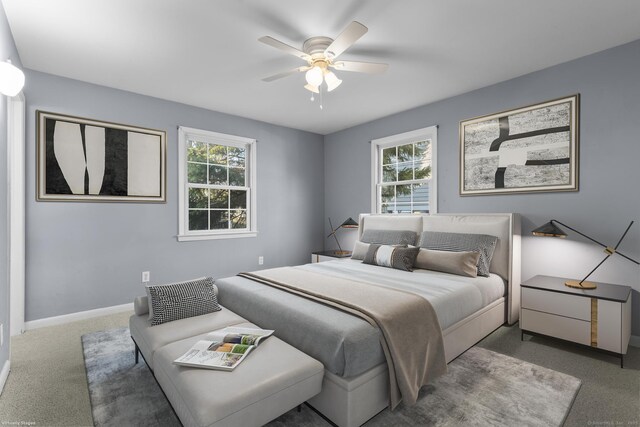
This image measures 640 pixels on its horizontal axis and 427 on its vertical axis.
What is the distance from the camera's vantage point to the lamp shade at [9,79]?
5.96ft

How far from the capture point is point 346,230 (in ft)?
17.7

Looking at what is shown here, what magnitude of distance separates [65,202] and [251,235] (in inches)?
90.4

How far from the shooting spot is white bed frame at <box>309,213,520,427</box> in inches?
65.1

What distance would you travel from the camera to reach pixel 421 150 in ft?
14.3

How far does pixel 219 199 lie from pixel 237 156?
728 millimetres

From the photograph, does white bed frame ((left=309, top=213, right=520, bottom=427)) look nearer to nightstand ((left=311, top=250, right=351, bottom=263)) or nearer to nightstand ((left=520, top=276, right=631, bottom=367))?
nightstand ((left=520, top=276, right=631, bottom=367))

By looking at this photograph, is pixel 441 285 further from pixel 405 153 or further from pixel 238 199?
pixel 238 199

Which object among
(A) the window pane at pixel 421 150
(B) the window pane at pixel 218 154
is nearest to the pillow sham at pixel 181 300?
(B) the window pane at pixel 218 154

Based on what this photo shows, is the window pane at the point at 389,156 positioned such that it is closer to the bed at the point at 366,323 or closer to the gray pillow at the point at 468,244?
the bed at the point at 366,323

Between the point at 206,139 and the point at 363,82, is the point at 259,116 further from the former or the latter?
the point at 363,82

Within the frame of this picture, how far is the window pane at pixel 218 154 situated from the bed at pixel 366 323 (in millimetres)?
2226

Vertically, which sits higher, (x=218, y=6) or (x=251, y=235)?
(x=218, y=6)

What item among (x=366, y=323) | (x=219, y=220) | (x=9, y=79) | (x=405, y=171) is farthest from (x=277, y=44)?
(x=219, y=220)

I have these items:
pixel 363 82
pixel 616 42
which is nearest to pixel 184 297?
pixel 363 82
